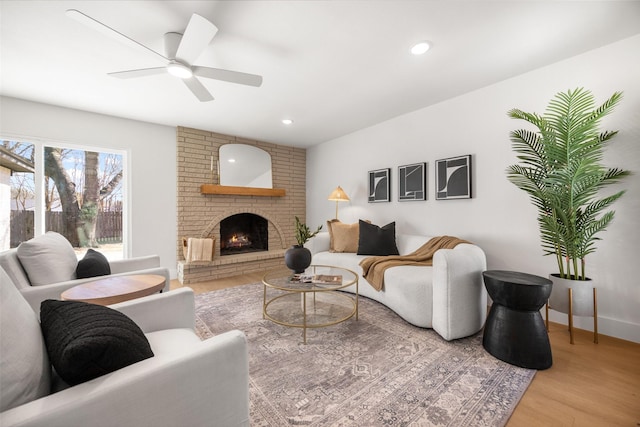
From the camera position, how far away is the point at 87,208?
357cm

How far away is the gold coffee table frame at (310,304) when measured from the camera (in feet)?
6.98

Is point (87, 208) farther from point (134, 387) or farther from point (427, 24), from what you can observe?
point (427, 24)

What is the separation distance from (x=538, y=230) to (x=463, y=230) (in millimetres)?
681

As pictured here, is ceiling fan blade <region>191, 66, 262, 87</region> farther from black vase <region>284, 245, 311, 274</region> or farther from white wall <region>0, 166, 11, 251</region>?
white wall <region>0, 166, 11, 251</region>

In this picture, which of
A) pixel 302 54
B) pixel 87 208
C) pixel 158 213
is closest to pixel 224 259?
pixel 158 213

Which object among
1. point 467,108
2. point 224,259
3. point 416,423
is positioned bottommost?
point 416,423

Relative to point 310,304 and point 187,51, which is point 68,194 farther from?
point 310,304

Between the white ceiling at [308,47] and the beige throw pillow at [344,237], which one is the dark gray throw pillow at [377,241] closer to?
the beige throw pillow at [344,237]

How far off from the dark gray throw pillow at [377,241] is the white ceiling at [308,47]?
1.58 metres

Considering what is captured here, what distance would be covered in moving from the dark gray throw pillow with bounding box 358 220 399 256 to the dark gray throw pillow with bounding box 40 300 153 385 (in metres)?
2.72

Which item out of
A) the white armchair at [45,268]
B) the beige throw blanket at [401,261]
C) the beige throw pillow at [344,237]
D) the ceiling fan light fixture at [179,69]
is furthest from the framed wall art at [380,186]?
the white armchair at [45,268]

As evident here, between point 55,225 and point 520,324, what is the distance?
503 cm

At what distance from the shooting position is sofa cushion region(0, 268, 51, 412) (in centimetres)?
65

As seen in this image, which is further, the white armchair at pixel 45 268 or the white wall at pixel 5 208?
the white wall at pixel 5 208
